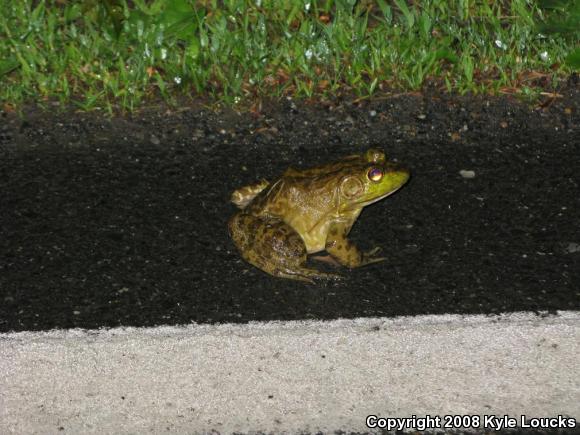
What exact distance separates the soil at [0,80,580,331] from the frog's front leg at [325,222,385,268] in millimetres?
54

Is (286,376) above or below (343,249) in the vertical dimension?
below

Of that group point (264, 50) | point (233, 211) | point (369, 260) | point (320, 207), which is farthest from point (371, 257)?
point (264, 50)

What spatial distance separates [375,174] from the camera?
12.9 ft

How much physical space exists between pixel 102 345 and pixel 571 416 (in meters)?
1.93

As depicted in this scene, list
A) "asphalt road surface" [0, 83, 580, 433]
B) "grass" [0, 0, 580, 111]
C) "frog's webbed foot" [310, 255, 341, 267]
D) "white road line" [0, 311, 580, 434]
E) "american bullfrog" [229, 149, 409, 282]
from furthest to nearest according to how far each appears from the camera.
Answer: "grass" [0, 0, 580, 111] < "frog's webbed foot" [310, 255, 341, 267] < "american bullfrog" [229, 149, 409, 282] < "asphalt road surface" [0, 83, 580, 433] < "white road line" [0, 311, 580, 434]

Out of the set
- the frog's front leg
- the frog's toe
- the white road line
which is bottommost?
the white road line

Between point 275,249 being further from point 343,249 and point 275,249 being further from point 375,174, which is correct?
point 375,174

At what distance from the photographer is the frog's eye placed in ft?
12.9

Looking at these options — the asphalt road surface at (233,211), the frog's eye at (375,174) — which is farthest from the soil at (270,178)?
the frog's eye at (375,174)

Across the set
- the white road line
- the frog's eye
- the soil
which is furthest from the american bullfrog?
the white road line

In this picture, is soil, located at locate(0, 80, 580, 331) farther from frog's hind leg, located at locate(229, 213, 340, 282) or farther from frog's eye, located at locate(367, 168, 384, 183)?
frog's eye, located at locate(367, 168, 384, 183)

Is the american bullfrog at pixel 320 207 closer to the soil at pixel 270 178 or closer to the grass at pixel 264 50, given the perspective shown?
the soil at pixel 270 178

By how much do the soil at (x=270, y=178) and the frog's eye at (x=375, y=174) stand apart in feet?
1.21

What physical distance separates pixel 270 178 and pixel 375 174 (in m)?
0.83
